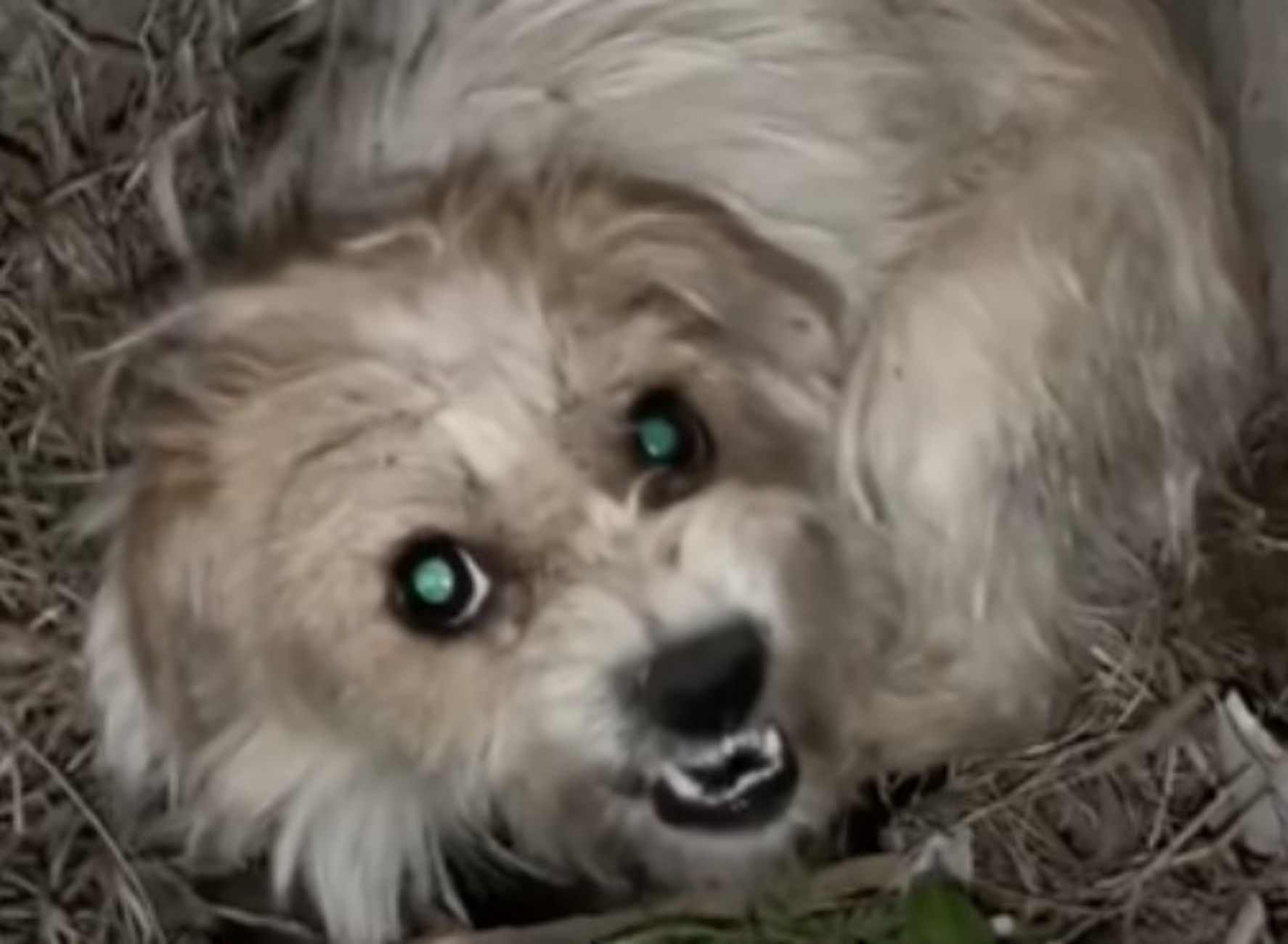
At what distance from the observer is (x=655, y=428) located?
2.28m

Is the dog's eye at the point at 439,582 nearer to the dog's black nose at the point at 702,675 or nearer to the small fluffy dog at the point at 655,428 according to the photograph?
the small fluffy dog at the point at 655,428

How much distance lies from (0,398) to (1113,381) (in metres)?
0.80

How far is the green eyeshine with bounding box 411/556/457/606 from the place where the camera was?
2.26 m

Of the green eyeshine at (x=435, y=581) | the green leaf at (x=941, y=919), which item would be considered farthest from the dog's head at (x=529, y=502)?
the green leaf at (x=941, y=919)

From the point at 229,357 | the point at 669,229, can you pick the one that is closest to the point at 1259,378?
the point at 669,229

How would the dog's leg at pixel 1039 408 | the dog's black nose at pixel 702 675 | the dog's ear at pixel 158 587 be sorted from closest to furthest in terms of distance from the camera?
the dog's black nose at pixel 702 675, the dog's ear at pixel 158 587, the dog's leg at pixel 1039 408

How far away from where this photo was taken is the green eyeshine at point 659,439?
2.27 meters

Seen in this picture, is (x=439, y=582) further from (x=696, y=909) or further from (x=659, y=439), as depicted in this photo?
(x=696, y=909)

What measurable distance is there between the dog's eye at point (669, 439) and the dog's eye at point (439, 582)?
12 cm

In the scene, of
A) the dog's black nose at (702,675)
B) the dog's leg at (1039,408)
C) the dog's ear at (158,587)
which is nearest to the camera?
the dog's black nose at (702,675)

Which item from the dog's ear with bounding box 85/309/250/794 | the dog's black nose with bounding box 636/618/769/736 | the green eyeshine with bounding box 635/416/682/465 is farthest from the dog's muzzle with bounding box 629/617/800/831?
the dog's ear with bounding box 85/309/250/794

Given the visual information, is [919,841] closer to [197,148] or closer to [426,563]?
[426,563]

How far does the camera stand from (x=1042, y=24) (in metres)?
2.56

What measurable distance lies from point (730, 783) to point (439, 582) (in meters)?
0.24
